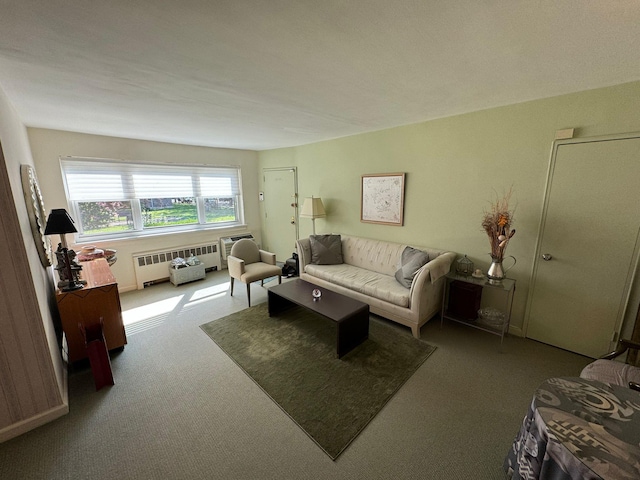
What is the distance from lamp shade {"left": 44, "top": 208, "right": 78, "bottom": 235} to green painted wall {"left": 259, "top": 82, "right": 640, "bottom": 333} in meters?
3.31

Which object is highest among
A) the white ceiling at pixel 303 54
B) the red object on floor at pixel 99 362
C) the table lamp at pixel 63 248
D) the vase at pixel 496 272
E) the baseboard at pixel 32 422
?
the white ceiling at pixel 303 54

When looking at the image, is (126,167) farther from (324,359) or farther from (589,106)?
(589,106)

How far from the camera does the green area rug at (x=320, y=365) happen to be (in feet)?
5.91

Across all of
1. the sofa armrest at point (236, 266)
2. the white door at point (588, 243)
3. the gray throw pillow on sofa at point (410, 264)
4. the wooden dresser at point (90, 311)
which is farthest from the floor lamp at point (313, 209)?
the white door at point (588, 243)

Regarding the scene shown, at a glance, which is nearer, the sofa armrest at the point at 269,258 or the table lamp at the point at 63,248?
the table lamp at the point at 63,248

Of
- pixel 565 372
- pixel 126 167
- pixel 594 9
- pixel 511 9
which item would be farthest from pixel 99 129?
pixel 565 372

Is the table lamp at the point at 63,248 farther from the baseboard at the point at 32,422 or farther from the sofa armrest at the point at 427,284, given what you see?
the sofa armrest at the point at 427,284

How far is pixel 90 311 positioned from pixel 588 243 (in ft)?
14.7

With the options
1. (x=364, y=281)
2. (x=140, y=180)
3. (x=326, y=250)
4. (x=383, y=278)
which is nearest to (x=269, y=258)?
(x=326, y=250)

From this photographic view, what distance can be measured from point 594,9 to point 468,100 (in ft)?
4.13

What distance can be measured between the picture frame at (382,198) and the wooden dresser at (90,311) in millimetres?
3159

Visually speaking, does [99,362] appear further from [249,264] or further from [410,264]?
[410,264]

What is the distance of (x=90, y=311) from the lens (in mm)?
2270

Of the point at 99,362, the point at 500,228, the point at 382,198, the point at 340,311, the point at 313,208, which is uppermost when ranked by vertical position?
→ the point at 382,198
